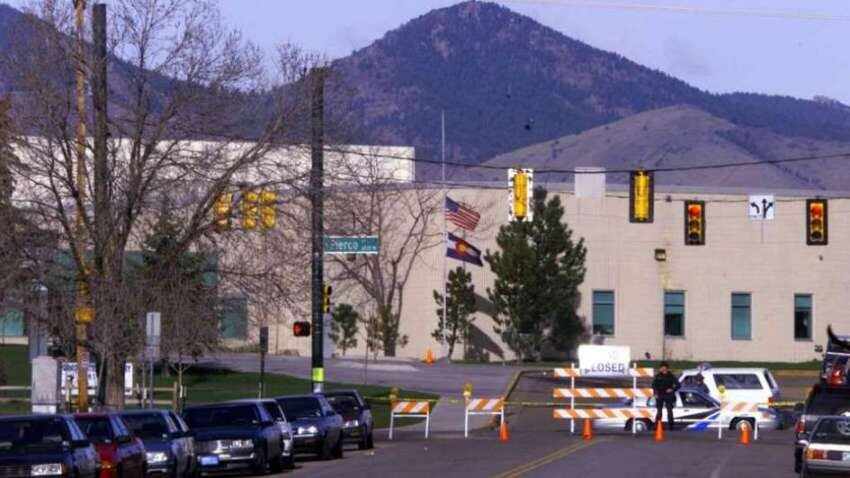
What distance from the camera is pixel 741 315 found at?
3009 inches

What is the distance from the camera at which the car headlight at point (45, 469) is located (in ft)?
67.1

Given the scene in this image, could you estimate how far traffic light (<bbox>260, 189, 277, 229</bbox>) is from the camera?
3412 centimetres

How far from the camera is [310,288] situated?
40062mm

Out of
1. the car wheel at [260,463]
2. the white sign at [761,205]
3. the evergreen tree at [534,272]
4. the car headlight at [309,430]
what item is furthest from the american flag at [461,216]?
the car wheel at [260,463]

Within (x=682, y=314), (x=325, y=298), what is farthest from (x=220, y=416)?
(x=682, y=314)

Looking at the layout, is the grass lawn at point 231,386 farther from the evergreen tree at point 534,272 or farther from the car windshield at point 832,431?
the car windshield at point 832,431

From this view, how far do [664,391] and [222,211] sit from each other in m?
12.4

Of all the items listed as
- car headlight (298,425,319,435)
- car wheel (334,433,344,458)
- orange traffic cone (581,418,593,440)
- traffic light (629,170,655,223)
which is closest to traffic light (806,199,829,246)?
traffic light (629,170,655,223)

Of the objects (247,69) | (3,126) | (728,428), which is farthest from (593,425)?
(3,126)

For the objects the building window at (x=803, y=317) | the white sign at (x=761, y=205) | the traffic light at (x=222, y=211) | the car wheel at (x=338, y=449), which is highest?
the white sign at (x=761, y=205)

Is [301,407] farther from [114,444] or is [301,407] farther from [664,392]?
[114,444]

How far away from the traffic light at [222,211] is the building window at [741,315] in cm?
4649

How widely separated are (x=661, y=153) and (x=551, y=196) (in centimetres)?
12716

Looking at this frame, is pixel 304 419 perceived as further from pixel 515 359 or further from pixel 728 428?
pixel 515 359
